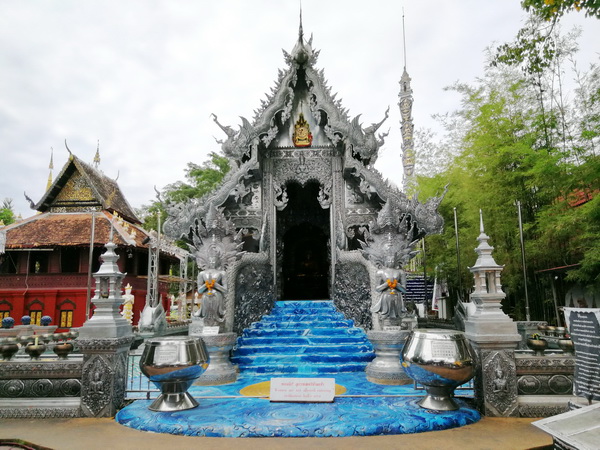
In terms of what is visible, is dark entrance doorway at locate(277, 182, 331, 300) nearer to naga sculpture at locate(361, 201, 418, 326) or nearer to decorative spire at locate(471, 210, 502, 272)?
naga sculpture at locate(361, 201, 418, 326)

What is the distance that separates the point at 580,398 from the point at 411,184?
540 inches

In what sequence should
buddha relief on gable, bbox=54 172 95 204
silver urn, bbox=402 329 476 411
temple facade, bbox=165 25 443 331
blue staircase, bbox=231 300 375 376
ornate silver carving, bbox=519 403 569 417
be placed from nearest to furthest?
silver urn, bbox=402 329 476 411 < ornate silver carving, bbox=519 403 569 417 < blue staircase, bbox=231 300 375 376 < temple facade, bbox=165 25 443 331 < buddha relief on gable, bbox=54 172 95 204

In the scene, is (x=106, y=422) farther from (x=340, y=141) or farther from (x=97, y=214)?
(x=97, y=214)

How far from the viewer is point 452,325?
9.51m

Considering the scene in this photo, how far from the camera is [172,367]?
4.32m

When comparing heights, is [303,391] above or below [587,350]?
below

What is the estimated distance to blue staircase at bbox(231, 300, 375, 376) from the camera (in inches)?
252

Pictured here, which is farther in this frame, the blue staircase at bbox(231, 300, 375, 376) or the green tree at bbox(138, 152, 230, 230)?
the green tree at bbox(138, 152, 230, 230)

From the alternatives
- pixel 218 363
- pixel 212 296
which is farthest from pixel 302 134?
pixel 218 363

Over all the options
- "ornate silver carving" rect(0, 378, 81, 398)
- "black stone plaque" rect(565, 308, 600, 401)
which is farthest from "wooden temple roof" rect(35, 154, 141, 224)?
"black stone plaque" rect(565, 308, 600, 401)

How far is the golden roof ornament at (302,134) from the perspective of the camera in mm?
9867

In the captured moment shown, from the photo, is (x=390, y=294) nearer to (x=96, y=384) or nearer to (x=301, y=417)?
(x=301, y=417)

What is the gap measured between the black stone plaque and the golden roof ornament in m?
7.58

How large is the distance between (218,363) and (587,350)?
4586mm
